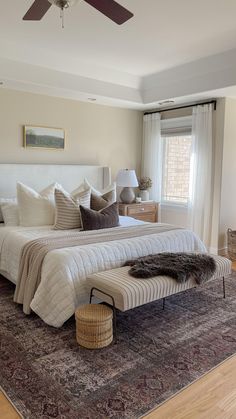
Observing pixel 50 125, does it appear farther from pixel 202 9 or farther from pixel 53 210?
pixel 202 9

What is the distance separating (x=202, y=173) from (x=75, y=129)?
82.8 inches

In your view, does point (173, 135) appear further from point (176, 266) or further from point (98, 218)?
point (176, 266)

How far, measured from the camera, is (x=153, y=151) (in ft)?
19.2

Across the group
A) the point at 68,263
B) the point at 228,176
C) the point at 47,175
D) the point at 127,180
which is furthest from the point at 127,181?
the point at 68,263

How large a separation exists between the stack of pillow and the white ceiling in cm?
146

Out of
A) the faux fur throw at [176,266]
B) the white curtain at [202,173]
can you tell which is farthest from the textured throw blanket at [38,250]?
the white curtain at [202,173]

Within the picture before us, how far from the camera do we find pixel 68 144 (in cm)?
507

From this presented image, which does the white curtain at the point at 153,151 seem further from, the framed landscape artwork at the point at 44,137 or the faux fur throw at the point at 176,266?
the faux fur throw at the point at 176,266

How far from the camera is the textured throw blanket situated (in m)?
2.92

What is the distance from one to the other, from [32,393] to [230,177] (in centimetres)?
415

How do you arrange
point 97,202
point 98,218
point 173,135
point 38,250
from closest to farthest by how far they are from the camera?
point 38,250
point 98,218
point 97,202
point 173,135

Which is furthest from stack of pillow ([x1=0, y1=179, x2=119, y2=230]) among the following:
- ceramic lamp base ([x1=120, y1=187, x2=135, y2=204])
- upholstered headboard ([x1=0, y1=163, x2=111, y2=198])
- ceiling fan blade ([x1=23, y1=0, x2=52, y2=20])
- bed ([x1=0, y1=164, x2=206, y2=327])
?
ceiling fan blade ([x1=23, y1=0, x2=52, y2=20])

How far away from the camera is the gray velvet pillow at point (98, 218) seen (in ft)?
12.2

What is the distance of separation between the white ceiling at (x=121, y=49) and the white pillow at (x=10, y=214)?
154 cm
